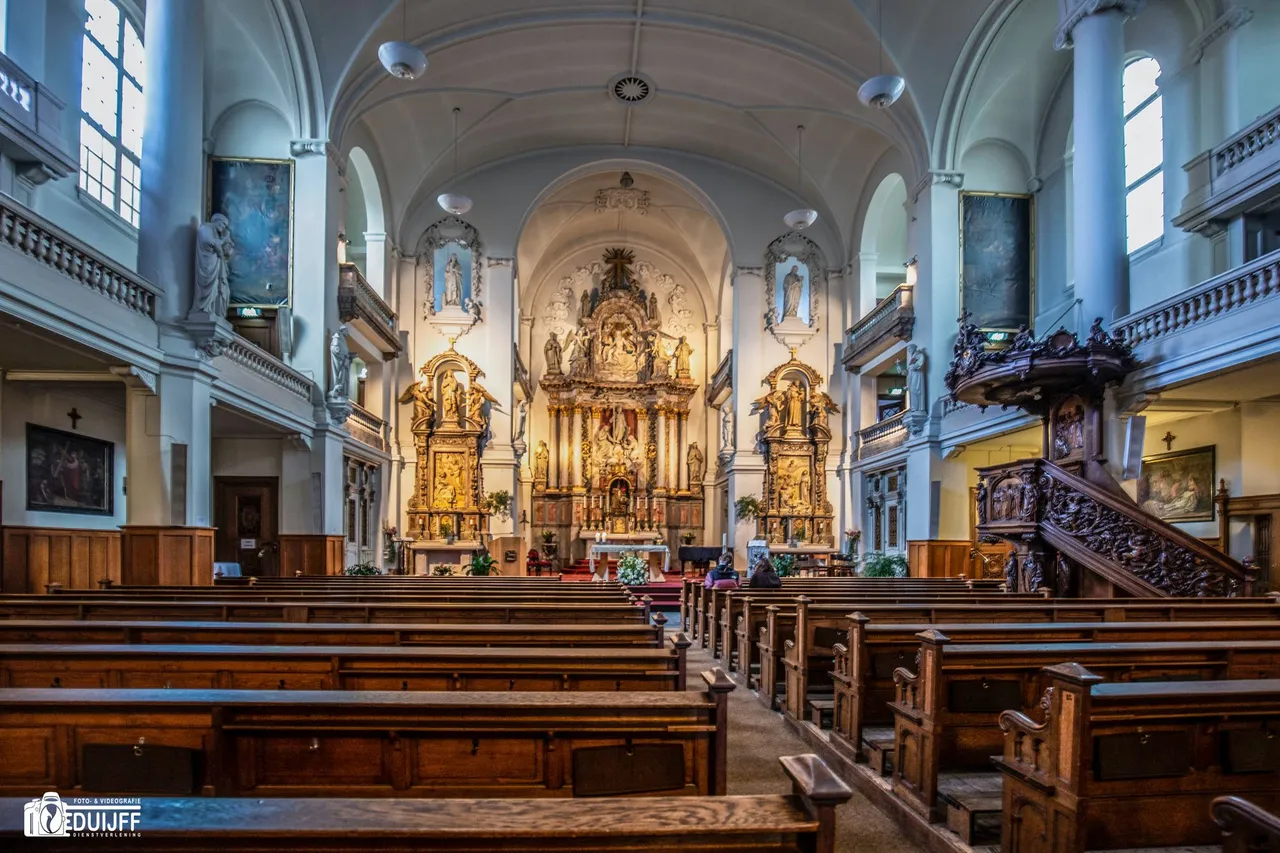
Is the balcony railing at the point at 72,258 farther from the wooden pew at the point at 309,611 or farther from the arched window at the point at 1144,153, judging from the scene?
the arched window at the point at 1144,153

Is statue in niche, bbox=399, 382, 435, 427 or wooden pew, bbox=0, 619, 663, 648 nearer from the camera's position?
wooden pew, bbox=0, 619, 663, 648

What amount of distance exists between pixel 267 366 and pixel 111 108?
4.32 meters

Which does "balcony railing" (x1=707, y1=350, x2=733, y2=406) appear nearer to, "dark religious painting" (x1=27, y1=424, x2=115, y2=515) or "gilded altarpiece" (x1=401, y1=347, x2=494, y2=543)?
"gilded altarpiece" (x1=401, y1=347, x2=494, y2=543)

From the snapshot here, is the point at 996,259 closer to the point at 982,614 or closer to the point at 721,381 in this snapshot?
the point at 721,381

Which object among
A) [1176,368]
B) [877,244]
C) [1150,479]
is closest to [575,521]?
[877,244]

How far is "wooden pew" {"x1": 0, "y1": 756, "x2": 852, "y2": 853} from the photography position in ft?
5.86

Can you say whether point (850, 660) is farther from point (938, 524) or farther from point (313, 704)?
point (938, 524)

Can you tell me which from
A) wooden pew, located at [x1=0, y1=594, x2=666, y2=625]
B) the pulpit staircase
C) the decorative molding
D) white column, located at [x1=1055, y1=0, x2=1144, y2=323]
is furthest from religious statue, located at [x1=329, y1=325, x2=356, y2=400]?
the decorative molding

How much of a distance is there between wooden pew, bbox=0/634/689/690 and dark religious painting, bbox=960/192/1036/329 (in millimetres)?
14437

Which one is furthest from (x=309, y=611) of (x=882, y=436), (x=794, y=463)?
(x=794, y=463)

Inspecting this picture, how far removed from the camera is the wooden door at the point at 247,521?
15758mm

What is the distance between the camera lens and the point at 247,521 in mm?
15797

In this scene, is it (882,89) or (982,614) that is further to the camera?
(882,89)

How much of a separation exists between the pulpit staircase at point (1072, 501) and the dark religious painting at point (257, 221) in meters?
11.2
